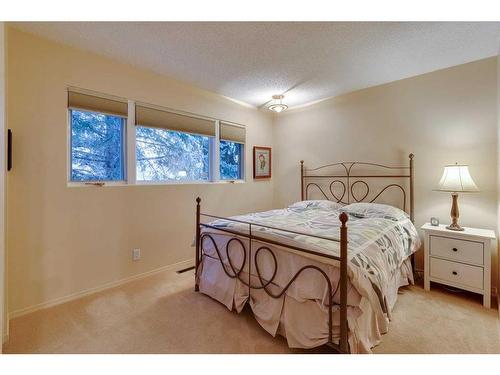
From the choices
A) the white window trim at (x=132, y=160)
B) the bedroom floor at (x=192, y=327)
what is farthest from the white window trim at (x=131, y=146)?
the bedroom floor at (x=192, y=327)

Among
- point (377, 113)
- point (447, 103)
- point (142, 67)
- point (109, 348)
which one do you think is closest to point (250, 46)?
point (142, 67)

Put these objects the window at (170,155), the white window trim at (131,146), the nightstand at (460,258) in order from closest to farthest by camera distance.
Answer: the nightstand at (460,258) < the white window trim at (131,146) < the window at (170,155)

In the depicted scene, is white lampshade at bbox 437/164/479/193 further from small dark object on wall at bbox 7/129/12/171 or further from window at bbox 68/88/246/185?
small dark object on wall at bbox 7/129/12/171

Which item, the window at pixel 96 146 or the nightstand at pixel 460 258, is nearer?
the nightstand at pixel 460 258

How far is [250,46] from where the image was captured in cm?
219

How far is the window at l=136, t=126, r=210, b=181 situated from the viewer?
285 centimetres

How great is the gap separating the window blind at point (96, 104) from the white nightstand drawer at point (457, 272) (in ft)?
11.6

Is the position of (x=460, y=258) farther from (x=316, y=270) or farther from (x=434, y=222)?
(x=316, y=270)

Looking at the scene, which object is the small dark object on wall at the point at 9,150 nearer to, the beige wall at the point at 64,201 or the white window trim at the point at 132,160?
the beige wall at the point at 64,201

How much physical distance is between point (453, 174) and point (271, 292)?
211 centimetres

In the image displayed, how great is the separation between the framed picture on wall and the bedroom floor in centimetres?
228

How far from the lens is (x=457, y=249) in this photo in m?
2.25

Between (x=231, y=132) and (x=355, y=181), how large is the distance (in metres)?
1.94

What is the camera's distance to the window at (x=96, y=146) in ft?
7.75
